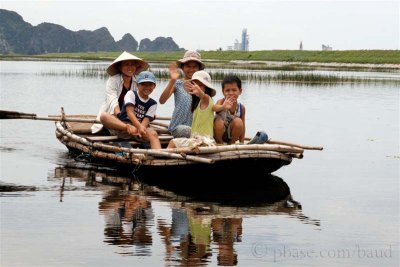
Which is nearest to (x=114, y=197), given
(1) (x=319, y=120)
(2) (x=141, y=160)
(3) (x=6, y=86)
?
(2) (x=141, y=160)

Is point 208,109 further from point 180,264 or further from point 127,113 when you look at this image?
point 180,264

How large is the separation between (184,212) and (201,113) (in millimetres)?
1696

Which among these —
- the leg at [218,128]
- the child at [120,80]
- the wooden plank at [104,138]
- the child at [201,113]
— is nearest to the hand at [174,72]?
the child at [201,113]

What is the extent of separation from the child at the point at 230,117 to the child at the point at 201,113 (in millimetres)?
139

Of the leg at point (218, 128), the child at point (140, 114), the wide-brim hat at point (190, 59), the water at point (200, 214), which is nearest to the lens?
the water at point (200, 214)

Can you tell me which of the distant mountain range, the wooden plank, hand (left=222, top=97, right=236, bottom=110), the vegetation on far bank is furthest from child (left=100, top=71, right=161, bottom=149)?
the distant mountain range

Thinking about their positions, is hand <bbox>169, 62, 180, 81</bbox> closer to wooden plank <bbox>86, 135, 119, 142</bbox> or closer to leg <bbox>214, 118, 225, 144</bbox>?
leg <bbox>214, 118, 225, 144</bbox>

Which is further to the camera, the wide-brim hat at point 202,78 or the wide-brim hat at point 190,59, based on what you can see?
the wide-brim hat at point 190,59

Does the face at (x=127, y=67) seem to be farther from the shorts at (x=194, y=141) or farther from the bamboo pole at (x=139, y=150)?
the shorts at (x=194, y=141)

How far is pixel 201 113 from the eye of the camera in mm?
9445

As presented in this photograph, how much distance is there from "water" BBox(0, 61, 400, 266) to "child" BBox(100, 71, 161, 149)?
2.12 feet


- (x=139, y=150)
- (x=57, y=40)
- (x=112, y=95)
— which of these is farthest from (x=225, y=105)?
(x=57, y=40)

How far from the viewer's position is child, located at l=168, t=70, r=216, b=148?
928 cm

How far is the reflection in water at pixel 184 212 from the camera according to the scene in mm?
6648
